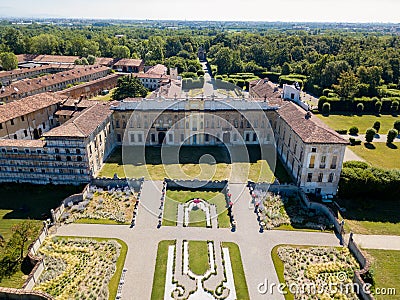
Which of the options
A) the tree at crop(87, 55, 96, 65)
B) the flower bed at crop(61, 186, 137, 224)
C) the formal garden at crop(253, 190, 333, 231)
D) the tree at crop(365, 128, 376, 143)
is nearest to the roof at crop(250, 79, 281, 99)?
the tree at crop(365, 128, 376, 143)

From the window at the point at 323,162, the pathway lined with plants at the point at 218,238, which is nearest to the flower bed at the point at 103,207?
the pathway lined with plants at the point at 218,238

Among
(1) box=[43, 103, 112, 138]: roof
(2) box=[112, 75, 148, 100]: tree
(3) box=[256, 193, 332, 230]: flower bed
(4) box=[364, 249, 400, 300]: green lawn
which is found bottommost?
(4) box=[364, 249, 400, 300]: green lawn

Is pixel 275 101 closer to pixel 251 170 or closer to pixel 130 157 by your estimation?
pixel 251 170

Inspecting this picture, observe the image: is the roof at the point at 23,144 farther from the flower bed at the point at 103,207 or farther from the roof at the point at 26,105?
the roof at the point at 26,105

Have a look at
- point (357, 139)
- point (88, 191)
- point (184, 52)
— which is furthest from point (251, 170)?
point (184, 52)

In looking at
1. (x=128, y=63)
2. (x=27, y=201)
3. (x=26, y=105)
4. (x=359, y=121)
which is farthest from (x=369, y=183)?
(x=128, y=63)

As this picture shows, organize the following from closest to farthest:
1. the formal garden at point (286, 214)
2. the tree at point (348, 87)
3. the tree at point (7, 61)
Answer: the formal garden at point (286, 214) < the tree at point (348, 87) < the tree at point (7, 61)

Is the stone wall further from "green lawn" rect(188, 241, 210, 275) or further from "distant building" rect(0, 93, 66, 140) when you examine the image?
"distant building" rect(0, 93, 66, 140)
